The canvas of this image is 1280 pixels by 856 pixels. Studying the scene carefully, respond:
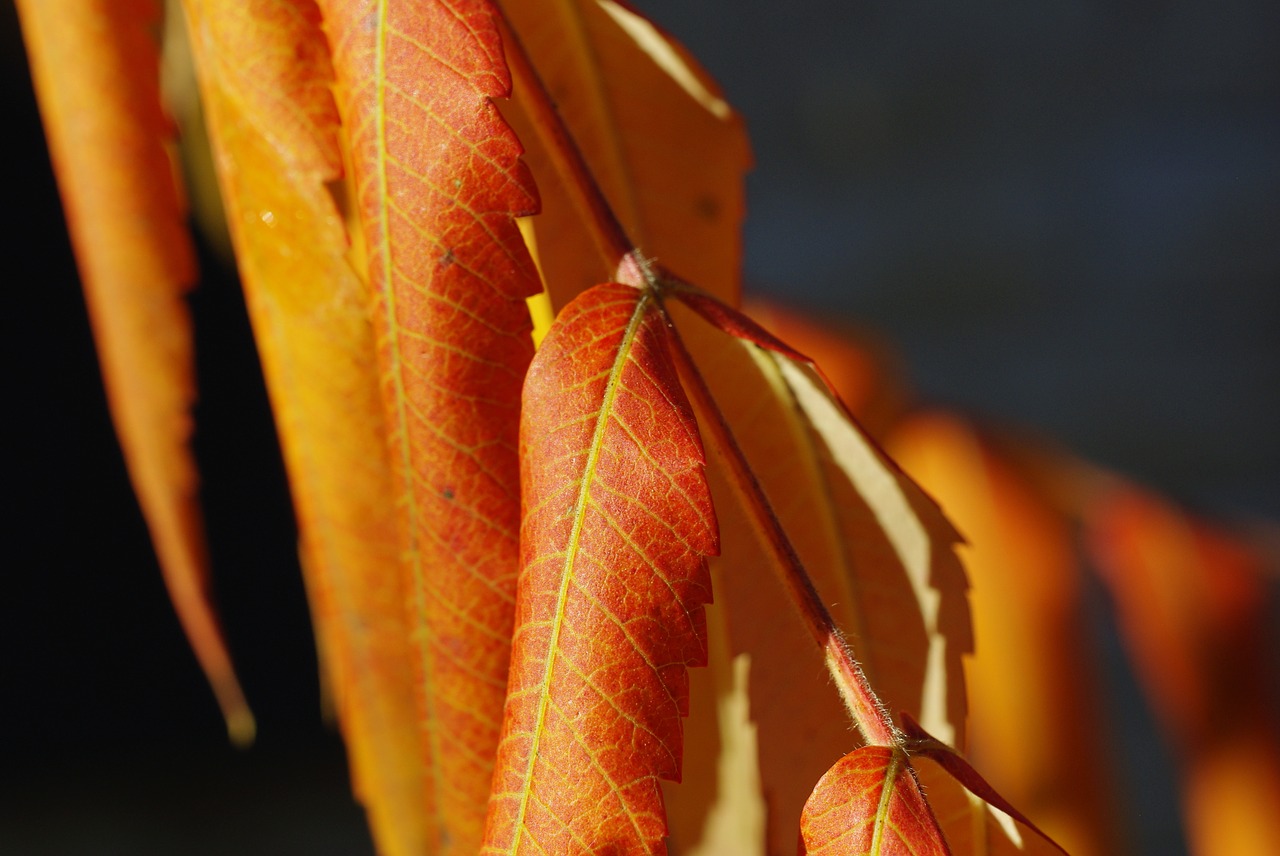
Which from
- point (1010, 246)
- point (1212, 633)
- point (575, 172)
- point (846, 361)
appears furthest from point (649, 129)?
point (1010, 246)

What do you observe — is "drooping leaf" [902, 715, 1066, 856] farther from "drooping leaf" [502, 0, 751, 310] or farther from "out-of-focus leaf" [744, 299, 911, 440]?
"out-of-focus leaf" [744, 299, 911, 440]

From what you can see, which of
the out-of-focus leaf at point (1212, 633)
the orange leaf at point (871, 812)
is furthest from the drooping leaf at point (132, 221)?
the out-of-focus leaf at point (1212, 633)

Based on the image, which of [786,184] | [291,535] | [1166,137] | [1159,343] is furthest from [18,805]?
[1166,137]

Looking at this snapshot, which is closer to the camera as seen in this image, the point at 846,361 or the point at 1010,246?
the point at 846,361

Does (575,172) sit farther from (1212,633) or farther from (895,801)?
(1212,633)

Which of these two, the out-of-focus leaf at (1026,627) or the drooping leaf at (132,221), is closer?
the drooping leaf at (132,221)

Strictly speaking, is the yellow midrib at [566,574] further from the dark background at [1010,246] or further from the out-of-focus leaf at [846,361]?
the dark background at [1010,246]

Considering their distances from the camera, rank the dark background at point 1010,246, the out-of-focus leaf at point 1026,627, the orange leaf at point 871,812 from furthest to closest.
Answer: the dark background at point 1010,246, the out-of-focus leaf at point 1026,627, the orange leaf at point 871,812
